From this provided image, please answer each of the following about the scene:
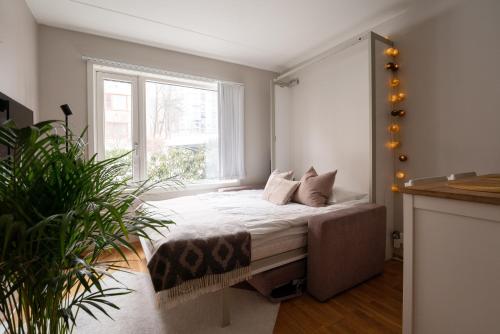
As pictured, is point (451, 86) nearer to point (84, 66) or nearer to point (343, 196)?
point (343, 196)

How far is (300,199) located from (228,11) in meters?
2.16

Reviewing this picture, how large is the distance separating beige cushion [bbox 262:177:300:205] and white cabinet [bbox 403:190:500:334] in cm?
157

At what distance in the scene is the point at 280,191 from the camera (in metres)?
2.82

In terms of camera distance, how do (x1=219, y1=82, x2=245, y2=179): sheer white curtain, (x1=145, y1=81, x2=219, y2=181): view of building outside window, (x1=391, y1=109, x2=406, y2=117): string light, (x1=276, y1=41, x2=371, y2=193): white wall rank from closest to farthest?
(x1=391, y1=109, x2=406, y2=117): string light → (x1=276, y1=41, x2=371, y2=193): white wall → (x1=145, y1=81, x2=219, y2=181): view of building outside window → (x1=219, y1=82, x2=245, y2=179): sheer white curtain

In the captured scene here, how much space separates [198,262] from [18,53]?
7.69 feet

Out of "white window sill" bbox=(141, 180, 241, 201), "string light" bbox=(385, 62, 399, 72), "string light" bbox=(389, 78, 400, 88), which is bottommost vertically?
"white window sill" bbox=(141, 180, 241, 201)

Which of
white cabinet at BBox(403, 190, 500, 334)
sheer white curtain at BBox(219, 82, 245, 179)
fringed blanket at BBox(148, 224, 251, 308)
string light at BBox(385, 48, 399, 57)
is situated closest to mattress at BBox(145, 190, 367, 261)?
fringed blanket at BBox(148, 224, 251, 308)

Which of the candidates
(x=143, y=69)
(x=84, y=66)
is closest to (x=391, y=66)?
(x=143, y=69)

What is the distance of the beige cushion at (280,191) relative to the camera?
2752 millimetres

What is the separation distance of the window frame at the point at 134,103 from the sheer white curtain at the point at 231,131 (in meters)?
0.23

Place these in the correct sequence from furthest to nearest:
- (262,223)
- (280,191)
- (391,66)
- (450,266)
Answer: (280,191)
(391,66)
(262,223)
(450,266)

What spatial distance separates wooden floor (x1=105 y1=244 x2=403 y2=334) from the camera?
63.7 inches

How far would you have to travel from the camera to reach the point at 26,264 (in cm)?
68

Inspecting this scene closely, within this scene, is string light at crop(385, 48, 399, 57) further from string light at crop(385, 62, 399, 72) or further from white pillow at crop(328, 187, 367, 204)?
white pillow at crop(328, 187, 367, 204)
